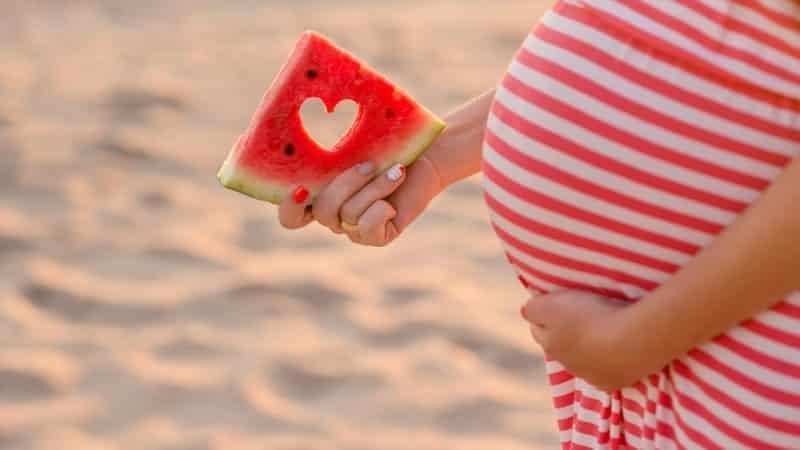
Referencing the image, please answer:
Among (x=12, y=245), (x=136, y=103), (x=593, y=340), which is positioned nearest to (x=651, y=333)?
(x=593, y=340)

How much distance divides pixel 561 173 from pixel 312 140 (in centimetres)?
60

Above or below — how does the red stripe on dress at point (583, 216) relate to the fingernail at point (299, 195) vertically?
below

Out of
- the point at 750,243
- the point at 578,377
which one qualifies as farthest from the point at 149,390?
the point at 750,243

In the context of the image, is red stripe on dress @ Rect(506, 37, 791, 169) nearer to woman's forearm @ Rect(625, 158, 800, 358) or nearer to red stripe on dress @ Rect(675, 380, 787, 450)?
woman's forearm @ Rect(625, 158, 800, 358)

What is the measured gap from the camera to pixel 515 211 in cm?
153

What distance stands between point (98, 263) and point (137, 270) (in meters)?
0.14

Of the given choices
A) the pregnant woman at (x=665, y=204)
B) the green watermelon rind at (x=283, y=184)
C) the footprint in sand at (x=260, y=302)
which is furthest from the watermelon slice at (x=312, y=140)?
the footprint in sand at (x=260, y=302)

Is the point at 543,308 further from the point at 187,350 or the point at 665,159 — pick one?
the point at 187,350

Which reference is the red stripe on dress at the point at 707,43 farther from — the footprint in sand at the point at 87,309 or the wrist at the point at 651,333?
the footprint in sand at the point at 87,309

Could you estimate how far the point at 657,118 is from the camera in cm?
141

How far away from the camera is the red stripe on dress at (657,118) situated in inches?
54.4

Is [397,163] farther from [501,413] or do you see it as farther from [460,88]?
[460,88]

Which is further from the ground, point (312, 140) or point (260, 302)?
point (260, 302)

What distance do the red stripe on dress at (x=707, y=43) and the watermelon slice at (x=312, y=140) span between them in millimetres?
499
